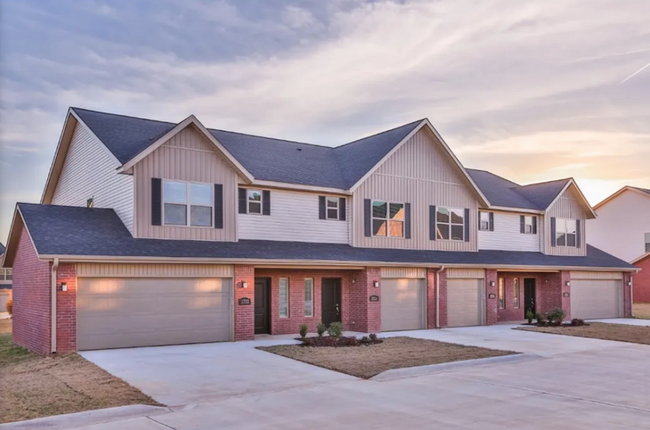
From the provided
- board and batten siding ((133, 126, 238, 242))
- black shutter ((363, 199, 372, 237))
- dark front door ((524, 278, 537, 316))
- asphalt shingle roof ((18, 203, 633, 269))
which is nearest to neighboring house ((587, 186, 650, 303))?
dark front door ((524, 278, 537, 316))

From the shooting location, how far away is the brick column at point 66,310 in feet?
53.2

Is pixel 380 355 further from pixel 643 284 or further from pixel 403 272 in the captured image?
pixel 643 284

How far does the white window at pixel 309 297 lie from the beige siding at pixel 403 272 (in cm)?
272

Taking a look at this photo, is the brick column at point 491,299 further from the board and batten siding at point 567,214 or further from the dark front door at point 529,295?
the board and batten siding at point 567,214

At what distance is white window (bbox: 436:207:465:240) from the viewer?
26375 millimetres

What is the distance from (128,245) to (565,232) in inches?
900

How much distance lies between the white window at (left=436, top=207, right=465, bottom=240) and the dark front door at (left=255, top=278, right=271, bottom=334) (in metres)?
8.38

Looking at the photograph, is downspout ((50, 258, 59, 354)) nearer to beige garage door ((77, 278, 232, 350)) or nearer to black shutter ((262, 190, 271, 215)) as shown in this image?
beige garage door ((77, 278, 232, 350))

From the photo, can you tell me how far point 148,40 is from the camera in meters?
19.8

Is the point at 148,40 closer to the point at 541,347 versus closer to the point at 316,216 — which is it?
the point at 316,216

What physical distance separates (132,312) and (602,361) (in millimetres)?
12760

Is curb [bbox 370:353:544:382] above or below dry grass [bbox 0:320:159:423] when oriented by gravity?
below

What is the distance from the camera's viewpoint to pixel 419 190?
2567cm

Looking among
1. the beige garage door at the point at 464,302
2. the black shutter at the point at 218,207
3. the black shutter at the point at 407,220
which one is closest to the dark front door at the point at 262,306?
the black shutter at the point at 218,207
